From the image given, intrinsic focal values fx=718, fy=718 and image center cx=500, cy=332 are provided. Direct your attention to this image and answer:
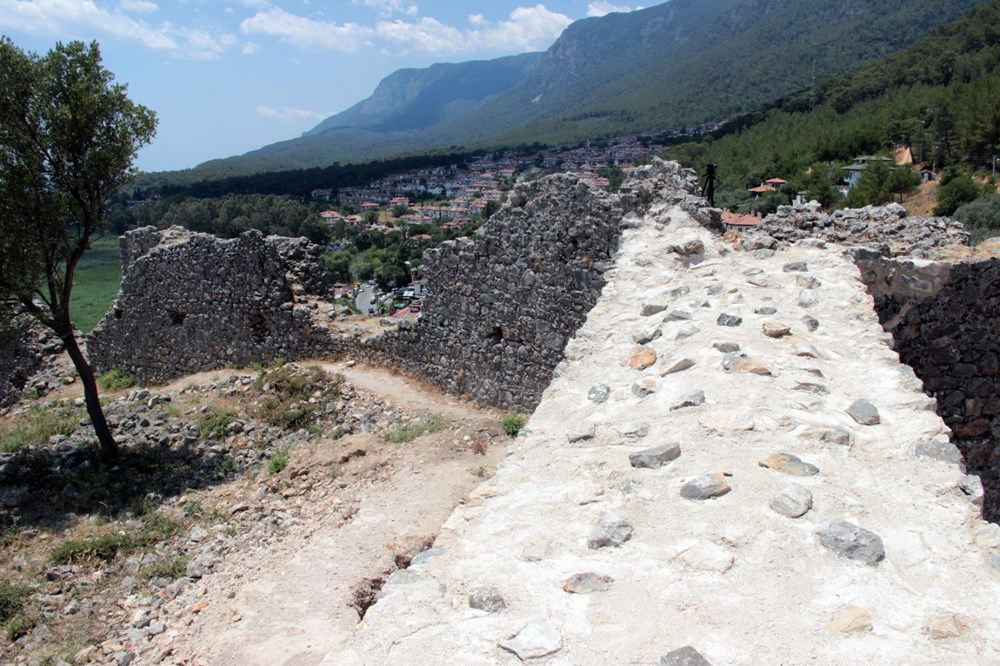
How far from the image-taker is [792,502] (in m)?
3.05

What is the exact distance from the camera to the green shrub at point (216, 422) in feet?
34.5

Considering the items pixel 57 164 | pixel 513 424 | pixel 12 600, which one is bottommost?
pixel 513 424

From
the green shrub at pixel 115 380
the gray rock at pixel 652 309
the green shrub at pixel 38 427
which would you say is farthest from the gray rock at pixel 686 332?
the green shrub at pixel 115 380

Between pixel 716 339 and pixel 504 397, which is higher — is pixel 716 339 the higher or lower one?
the higher one

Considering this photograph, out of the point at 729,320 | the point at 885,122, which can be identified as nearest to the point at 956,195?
the point at 885,122

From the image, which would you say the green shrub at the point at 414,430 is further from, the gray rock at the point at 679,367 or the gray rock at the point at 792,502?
the gray rock at the point at 792,502

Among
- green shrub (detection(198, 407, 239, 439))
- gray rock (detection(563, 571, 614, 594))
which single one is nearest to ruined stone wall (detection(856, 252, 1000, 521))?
gray rock (detection(563, 571, 614, 594))

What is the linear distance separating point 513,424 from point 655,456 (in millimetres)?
5817

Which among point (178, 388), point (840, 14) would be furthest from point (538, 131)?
point (178, 388)

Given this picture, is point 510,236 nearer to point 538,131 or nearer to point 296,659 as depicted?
point 296,659

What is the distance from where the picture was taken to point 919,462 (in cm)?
339

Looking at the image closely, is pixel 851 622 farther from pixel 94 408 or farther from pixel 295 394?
pixel 94 408

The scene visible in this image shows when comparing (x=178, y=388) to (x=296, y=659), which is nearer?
(x=296, y=659)

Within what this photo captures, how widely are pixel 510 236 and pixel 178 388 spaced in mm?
7312
